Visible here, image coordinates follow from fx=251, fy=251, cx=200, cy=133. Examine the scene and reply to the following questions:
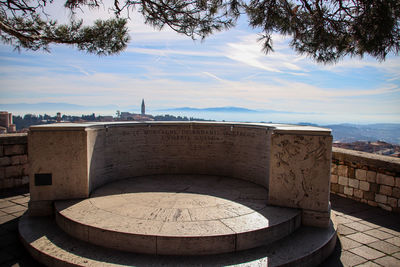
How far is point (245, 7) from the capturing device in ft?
19.9

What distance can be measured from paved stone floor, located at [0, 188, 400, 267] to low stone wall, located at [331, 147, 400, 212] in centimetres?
21

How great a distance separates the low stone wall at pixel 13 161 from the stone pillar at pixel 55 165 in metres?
2.57

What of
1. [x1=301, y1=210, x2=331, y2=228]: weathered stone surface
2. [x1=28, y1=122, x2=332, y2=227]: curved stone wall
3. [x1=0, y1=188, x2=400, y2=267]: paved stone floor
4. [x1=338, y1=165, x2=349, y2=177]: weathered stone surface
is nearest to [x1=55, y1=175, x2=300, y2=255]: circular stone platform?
[x1=301, y1=210, x2=331, y2=228]: weathered stone surface

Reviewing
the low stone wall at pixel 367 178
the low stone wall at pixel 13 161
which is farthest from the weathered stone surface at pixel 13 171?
the low stone wall at pixel 367 178

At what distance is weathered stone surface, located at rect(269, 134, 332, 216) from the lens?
404cm

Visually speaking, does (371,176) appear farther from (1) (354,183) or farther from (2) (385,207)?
(2) (385,207)

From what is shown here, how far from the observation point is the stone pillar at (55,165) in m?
4.33

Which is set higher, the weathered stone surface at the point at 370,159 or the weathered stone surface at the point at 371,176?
the weathered stone surface at the point at 370,159

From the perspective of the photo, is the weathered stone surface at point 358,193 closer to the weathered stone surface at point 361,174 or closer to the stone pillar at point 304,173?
the weathered stone surface at point 361,174

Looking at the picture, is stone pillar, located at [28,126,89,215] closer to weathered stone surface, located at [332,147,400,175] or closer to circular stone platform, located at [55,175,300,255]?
circular stone platform, located at [55,175,300,255]

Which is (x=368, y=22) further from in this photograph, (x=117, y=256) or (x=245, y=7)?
(x=117, y=256)

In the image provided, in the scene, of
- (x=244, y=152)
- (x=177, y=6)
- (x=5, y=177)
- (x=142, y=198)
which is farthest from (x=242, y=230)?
(x=5, y=177)

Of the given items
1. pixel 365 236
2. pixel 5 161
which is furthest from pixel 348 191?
pixel 5 161

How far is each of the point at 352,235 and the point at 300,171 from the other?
55.4 inches
